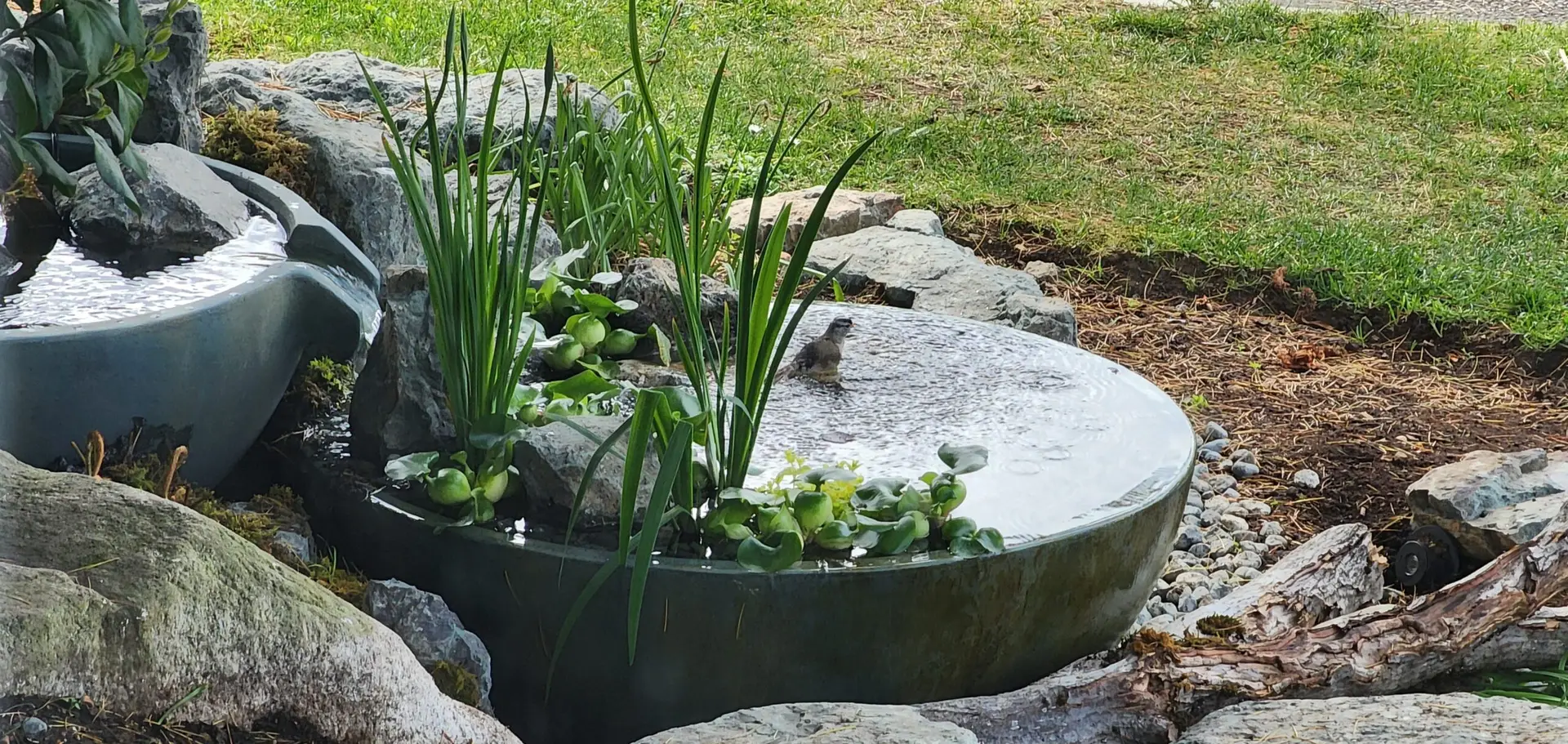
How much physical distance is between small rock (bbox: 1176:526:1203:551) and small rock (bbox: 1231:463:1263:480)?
16.4 inches

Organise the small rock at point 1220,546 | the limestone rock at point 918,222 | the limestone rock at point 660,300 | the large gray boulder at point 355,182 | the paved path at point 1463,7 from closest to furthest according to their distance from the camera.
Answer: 1. the limestone rock at point 660,300
2. the large gray boulder at point 355,182
3. the small rock at point 1220,546
4. the limestone rock at point 918,222
5. the paved path at point 1463,7

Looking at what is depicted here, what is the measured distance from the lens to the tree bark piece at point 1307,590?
115 inches

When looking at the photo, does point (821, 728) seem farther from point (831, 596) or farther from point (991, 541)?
point (991, 541)

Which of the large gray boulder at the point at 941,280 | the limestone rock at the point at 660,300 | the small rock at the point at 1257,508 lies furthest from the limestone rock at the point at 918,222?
the limestone rock at the point at 660,300

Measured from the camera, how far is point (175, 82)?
307cm

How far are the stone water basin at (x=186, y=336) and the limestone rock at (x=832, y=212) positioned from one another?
7.63 feet

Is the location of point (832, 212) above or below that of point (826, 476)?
below

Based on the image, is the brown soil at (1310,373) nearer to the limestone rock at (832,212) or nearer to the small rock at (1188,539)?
the small rock at (1188,539)

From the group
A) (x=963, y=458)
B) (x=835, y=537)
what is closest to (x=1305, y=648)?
(x=963, y=458)

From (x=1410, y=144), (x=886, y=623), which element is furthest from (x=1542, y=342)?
(x=886, y=623)

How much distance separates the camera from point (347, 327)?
9.01 feet

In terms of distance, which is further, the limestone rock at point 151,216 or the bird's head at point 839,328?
the bird's head at point 839,328

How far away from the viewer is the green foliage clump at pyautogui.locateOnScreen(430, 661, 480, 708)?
2.24m

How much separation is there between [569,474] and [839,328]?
90 centimetres
